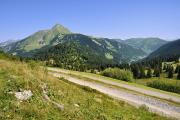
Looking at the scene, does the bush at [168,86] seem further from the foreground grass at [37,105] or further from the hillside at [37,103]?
the hillside at [37,103]

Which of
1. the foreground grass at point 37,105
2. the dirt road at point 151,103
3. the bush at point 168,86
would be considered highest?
the foreground grass at point 37,105

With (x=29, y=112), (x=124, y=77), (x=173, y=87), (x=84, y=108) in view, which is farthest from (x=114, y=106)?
(x=173, y=87)

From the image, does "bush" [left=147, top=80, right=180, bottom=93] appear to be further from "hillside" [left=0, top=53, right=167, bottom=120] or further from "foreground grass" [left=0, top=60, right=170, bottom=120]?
"hillside" [left=0, top=53, right=167, bottom=120]

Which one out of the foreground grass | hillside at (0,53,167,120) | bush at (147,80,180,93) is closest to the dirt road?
the foreground grass

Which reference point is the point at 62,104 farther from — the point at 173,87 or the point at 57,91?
the point at 173,87

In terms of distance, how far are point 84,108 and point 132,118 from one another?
349cm

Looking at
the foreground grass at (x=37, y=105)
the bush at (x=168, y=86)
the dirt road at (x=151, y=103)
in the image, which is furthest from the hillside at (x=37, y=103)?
the bush at (x=168, y=86)

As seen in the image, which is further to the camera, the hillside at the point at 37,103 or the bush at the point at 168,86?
the bush at the point at 168,86

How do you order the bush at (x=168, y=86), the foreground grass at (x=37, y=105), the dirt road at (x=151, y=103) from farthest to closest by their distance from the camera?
the bush at (x=168, y=86)
the dirt road at (x=151, y=103)
the foreground grass at (x=37, y=105)

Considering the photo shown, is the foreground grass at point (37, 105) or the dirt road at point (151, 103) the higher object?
the foreground grass at point (37, 105)

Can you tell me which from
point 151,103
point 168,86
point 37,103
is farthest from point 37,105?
point 168,86

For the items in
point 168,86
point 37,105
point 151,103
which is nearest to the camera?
point 37,105

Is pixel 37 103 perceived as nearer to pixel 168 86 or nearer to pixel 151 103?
pixel 151 103

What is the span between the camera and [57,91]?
17.6 m
